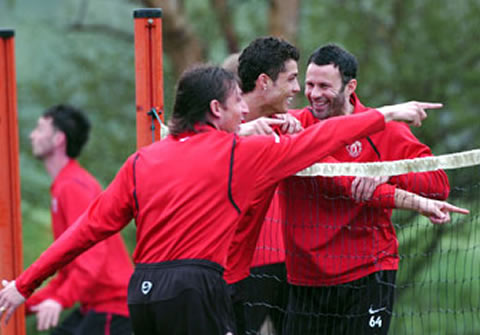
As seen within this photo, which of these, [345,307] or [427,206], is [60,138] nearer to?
[345,307]

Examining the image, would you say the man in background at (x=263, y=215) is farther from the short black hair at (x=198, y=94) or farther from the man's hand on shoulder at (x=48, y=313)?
the man's hand on shoulder at (x=48, y=313)

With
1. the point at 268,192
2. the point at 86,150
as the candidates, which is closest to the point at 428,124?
the point at 86,150

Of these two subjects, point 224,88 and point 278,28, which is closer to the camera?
point 224,88

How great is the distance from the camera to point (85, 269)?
642 centimetres

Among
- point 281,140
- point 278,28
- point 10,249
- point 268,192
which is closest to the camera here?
point 281,140

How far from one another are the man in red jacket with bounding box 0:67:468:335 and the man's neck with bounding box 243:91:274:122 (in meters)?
1.06

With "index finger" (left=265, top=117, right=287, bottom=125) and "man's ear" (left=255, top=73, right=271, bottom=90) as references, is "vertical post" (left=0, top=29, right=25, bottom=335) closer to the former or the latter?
"man's ear" (left=255, top=73, right=271, bottom=90)

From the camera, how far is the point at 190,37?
13.4m

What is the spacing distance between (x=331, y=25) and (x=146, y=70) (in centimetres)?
893

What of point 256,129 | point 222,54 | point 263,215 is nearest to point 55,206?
point 263,215

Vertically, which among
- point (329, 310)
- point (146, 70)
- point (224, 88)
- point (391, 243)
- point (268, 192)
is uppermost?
point (146, 70)

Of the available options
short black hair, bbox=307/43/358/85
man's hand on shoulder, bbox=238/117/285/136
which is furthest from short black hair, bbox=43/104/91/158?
man's hand on shoulder, bbox=238/117/285/136

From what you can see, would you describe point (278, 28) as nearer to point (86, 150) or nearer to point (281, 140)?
point (86, 150)

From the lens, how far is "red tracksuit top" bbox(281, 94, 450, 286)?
4.83 meters
